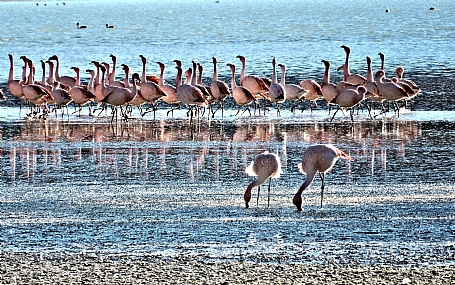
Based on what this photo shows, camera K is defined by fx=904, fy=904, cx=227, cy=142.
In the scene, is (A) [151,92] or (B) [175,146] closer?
(B) [175,146]

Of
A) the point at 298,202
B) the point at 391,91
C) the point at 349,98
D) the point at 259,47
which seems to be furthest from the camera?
the point at 259,47

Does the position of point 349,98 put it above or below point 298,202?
above

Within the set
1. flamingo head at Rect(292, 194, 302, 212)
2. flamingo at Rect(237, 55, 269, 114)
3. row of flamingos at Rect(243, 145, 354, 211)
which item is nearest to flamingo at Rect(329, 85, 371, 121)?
flamingo at Rect(237, 55, 269, 114)

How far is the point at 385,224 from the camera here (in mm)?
9500

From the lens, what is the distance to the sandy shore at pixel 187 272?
7.61 metres

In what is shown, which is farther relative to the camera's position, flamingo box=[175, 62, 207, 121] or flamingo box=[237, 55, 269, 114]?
flamingo box=[237, 55, 269, 114]

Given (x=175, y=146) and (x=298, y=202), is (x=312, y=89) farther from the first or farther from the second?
(x=298, y=202)

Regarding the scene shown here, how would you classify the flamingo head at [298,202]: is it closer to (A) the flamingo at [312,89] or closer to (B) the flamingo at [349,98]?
(B) the flamingo at [349,98]

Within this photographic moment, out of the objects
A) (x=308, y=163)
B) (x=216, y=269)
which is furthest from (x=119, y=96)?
(x=216, y=269)

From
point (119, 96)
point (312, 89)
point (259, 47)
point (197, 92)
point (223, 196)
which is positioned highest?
point (259, 47)

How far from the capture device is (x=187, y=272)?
7871 mm

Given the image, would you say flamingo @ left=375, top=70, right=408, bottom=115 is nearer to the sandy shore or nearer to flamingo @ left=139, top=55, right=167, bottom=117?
flamingo @ left=139, top=55, right=167, bottom=117

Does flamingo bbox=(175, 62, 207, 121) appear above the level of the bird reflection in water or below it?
above

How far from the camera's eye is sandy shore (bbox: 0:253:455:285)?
25.0ft
